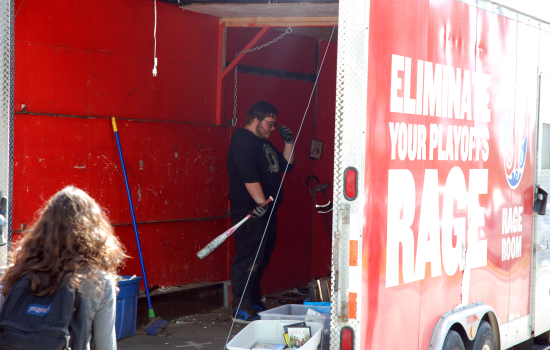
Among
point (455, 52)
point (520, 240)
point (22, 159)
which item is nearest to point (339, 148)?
point (455, 52)

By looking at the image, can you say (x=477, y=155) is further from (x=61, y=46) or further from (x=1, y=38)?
(x=61, y=46)

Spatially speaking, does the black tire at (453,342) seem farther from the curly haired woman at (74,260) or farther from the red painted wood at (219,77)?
the red painted wood at (219,77)

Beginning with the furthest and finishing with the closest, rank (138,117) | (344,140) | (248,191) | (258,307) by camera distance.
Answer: (258,307) → (248,191) → (138,117) → (344,140)

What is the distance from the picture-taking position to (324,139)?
811cm

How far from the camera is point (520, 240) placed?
4785 millimetres

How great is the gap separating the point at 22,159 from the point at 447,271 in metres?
3.52

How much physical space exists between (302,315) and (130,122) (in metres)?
3.00

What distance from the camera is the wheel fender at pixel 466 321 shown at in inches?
146

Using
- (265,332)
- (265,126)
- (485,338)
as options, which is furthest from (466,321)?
(265,126)

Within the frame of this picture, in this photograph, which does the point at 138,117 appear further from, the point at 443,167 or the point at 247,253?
the point at 443,167

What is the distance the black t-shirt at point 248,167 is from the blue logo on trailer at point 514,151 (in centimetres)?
246

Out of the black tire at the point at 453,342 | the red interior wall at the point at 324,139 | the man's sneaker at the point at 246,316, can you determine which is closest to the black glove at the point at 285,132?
the red interior wall at the point at 324,139

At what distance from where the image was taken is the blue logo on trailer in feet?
14.9

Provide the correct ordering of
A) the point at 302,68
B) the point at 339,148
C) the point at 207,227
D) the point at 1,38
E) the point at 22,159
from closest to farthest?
1. the point at 339,148
2. the point at 1,38
3. the point at 22,159
4. the point at 207,227
5. the point at 302,68
